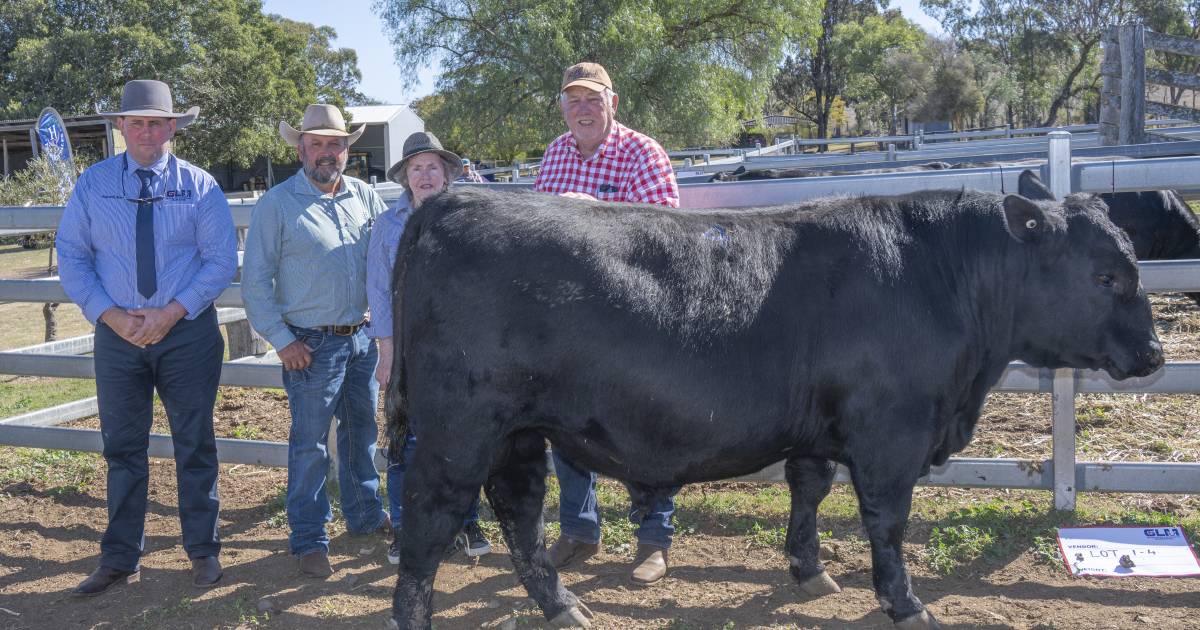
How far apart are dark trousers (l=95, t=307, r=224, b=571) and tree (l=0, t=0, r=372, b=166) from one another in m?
38.9

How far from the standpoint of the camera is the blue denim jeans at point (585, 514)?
4.55 m

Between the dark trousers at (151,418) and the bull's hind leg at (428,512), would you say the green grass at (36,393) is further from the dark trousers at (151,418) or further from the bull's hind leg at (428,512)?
the bull's hind leg at (428,512)

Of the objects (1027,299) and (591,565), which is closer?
(1027,299)

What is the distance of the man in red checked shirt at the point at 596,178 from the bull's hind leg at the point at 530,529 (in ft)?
1.46

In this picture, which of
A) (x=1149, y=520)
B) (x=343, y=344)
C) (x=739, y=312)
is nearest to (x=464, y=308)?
(x=739, y=312)

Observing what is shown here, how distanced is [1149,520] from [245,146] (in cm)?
4150

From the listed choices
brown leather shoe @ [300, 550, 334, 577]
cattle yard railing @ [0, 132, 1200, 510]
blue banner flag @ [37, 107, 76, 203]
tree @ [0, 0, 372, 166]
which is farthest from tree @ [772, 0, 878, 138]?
brown leather shoe @ [300, 550, 334, 577]

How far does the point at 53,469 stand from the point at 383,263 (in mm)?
3447

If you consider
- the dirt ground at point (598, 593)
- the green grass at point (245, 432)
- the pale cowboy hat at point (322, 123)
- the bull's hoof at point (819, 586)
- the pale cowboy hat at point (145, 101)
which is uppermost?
the pale cowboy hat at point (145, 101)

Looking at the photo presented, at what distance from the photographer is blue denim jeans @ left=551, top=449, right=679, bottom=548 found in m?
4.55

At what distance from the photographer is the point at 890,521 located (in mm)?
3666

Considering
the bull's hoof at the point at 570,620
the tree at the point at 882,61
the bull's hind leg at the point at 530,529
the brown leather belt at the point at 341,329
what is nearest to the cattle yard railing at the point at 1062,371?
the brown leather belt at the point at 341,329

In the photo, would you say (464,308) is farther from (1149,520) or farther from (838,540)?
(1149,520)

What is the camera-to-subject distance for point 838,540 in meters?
4.76
